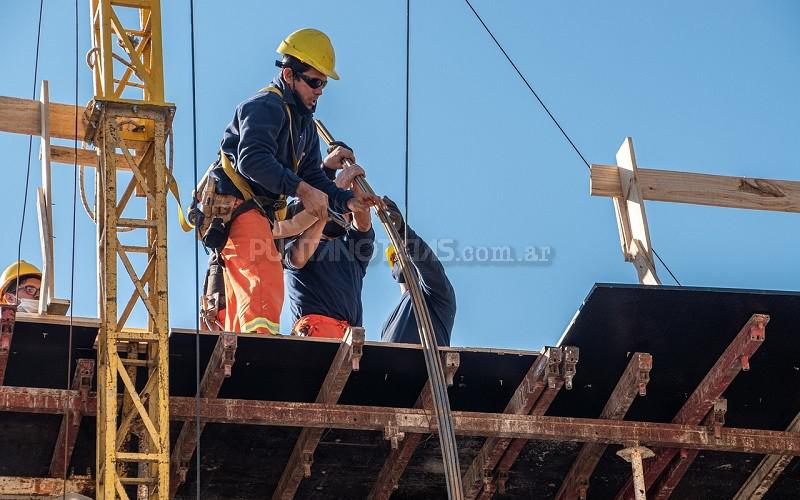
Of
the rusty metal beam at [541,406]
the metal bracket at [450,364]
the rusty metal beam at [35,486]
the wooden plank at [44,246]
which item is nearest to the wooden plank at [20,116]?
the wooden plank at [44,246]

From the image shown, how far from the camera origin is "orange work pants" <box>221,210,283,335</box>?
35.3 feet

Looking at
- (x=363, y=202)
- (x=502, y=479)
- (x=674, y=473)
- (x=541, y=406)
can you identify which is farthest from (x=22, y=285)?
(x=674, y=473)

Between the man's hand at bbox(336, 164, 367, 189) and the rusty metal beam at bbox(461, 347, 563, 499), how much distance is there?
78.8 inches

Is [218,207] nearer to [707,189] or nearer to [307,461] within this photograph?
[307,461]

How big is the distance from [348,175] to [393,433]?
2.05 m

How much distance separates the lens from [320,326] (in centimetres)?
1170

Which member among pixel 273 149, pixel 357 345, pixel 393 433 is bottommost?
pixel 393 433

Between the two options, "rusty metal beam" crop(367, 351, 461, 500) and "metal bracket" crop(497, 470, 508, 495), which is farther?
"metal bracket" crop(497, 470, 508, 495)

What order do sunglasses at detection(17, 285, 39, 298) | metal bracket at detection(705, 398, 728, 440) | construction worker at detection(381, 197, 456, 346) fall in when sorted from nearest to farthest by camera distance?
metal bracket at detection(705, 398, 728, 440), construction worker at detection(381, 197, 456, 346), sunglasses at detection(17, 285, 39, 298)

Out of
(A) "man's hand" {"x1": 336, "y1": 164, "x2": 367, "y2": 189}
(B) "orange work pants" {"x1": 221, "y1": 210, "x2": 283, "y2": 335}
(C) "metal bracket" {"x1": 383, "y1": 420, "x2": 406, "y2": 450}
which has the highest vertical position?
(A) "man's hand" {"x1": 336, "y1": 164, "x2": 367, "y2": 189}

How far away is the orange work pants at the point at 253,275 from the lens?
10.8 metres

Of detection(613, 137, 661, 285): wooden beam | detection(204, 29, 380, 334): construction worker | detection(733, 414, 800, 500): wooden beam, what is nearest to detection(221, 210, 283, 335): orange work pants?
detection(204, 29, 380, 334): construction worker

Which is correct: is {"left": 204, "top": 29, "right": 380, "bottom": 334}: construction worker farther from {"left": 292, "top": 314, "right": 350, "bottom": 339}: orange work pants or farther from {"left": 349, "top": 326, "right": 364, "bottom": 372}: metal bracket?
{"left": 349, "top": 326, "right": 364, "bottom": 372}: metal bracket

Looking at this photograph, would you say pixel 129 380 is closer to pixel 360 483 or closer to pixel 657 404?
pixel 360 483
